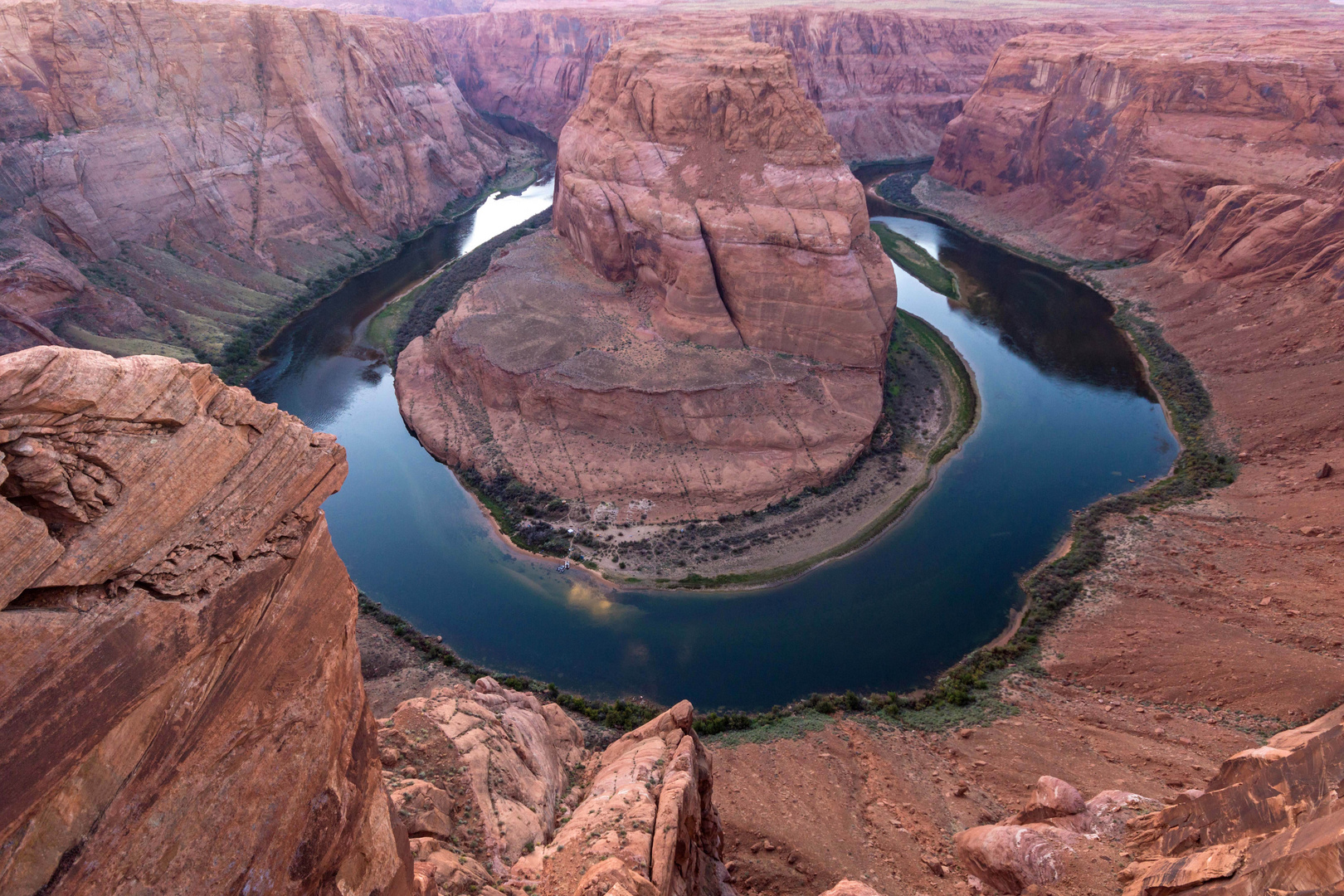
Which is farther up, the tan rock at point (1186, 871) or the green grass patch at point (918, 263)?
the green grass patch at point (918, 263)

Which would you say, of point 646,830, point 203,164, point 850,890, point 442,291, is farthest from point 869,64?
point 646,830

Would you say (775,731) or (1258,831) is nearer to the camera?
(1258,831)

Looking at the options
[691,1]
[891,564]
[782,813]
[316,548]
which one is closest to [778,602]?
[891,564]

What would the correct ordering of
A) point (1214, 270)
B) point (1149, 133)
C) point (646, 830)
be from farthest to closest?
1. point (1149, 133)
2. point (1214, 270)
3. point (646, 830)

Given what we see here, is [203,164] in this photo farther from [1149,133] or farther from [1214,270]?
[1149,133]

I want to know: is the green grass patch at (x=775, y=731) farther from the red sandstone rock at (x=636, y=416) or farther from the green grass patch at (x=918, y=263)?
the green grass patch at (x=918, y=263)

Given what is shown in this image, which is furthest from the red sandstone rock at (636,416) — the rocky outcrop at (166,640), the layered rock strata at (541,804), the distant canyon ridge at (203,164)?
the rocky outcrop at (166,640)

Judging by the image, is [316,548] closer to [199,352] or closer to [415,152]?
[199,352]
